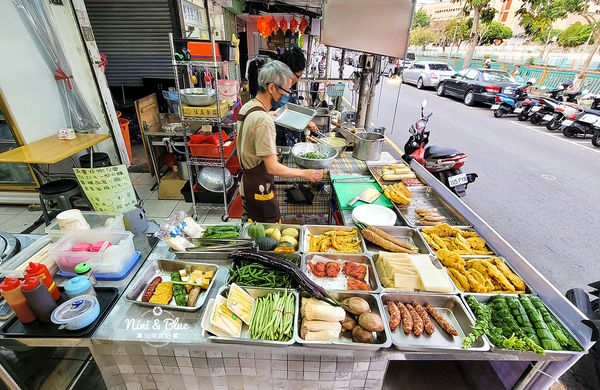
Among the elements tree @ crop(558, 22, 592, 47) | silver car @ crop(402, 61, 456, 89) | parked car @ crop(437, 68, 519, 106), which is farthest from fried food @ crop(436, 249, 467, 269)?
tree @ crop(558, 22, 592, 47)

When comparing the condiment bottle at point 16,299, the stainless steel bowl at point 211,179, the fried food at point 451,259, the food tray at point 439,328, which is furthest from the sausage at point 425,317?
the stainless steel bowl at point 211,179

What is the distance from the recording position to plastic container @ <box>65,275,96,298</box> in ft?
5.65

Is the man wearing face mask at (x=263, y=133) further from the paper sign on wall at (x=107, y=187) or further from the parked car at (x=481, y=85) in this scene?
the parked car at (x=481, y=85)

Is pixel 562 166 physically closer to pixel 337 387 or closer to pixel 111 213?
pixel 337 387

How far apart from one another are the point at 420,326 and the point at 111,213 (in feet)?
9.11

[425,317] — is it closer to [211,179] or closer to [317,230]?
[317,230]

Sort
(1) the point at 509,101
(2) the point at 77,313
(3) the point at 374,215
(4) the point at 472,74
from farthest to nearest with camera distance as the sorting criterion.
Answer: (4) the point at 472,74 < (1) the point at 509,101 < (3) the point at 374,215 < (2) the point at 77,313

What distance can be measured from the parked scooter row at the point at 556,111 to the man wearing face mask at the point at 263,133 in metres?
10.3

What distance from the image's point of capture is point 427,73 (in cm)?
1684

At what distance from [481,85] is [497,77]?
3.62ft

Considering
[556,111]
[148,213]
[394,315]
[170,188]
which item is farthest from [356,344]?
[556,111]

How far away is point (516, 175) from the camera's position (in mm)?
6348

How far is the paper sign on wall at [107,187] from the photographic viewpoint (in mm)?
2525

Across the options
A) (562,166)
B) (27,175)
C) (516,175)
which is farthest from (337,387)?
(562,166)
